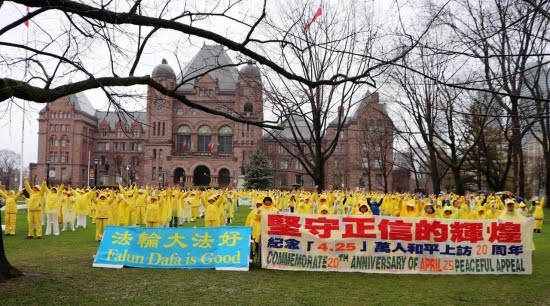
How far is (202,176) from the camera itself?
7225 cm

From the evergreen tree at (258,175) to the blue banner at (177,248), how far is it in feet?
158

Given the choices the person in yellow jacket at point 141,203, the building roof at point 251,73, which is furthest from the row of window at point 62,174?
the person in yellow jacket at point 141,203

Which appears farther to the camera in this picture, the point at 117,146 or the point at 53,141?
the point at 117,146

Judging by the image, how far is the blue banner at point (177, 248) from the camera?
10109 mm

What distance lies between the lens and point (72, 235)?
17.0 meters

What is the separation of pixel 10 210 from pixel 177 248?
28.5 feet

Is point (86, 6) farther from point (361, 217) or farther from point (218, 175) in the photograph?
point (218, 175)

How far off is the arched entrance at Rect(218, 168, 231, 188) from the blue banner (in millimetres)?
61145

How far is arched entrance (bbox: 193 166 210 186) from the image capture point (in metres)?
71.7

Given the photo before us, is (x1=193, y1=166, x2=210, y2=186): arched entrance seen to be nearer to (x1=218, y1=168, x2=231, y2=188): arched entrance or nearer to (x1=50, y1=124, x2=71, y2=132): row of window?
(x1=218, y1=168, x2=231, y2=188): arched entrance

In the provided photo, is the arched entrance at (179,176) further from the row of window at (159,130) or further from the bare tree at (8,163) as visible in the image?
the bare tree at (8,163)

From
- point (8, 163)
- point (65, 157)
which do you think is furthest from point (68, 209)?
point (8, 163)

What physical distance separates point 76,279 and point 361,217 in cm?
592

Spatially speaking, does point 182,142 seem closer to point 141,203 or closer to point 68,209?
point 68,209
